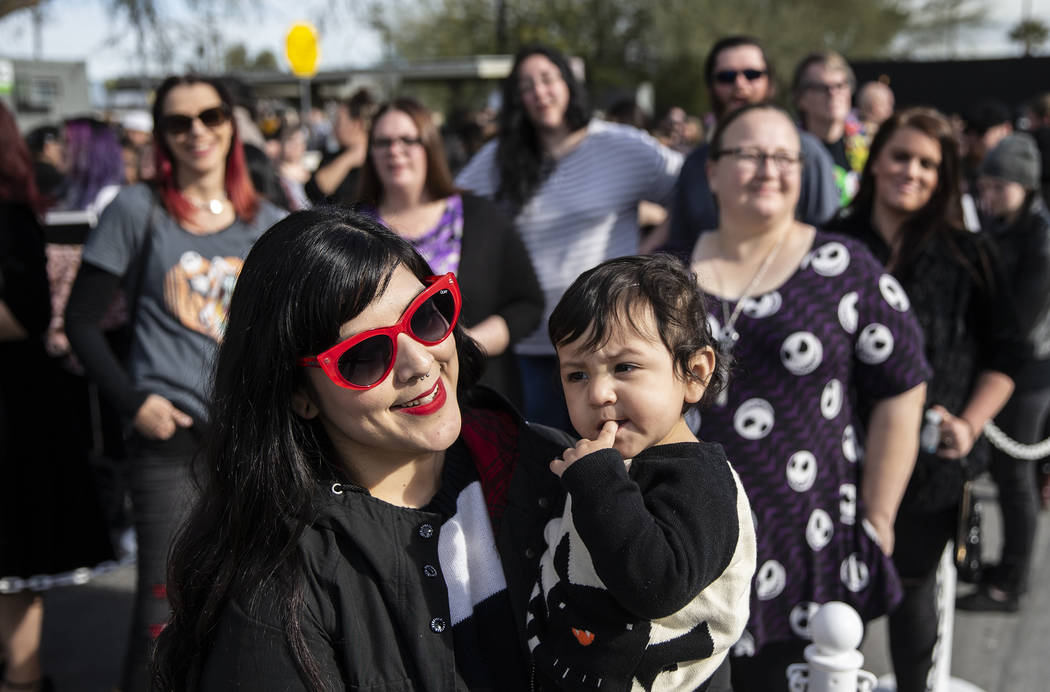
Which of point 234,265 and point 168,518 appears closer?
point 168,518

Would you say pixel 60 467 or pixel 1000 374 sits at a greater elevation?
pixel 1000 374

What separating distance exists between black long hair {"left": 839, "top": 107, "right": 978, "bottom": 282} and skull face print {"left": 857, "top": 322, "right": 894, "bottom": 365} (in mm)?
667

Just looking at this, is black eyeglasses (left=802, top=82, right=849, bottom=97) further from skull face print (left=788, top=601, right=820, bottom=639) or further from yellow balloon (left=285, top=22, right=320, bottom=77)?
yellow balloon (left=285, top=22, right=320, bottom=77)

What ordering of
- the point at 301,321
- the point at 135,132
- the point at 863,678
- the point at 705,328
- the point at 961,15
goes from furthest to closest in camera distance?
1. the point at 961,15
2. the point at 135,132
3. the point at 863,678
4. the point at 705,328
5. the point at 301,321

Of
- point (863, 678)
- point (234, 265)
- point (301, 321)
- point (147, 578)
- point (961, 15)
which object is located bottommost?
point (147, 578)

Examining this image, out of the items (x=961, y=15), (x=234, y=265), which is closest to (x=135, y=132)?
(x=234, y=265)

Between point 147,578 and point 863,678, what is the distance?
205cm

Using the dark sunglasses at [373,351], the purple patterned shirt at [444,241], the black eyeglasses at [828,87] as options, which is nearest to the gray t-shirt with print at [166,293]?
the purple patterned shirt at [444,241]

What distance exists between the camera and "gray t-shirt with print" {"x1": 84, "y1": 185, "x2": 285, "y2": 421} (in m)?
3.09

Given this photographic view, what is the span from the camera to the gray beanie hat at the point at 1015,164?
487cm

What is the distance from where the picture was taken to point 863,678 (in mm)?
2057

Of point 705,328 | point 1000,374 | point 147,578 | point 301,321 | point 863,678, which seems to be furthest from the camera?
point 1000,374

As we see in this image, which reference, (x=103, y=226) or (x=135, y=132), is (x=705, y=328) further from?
(x=135, y=132)

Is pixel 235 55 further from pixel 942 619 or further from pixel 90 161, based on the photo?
pixel 942 619
